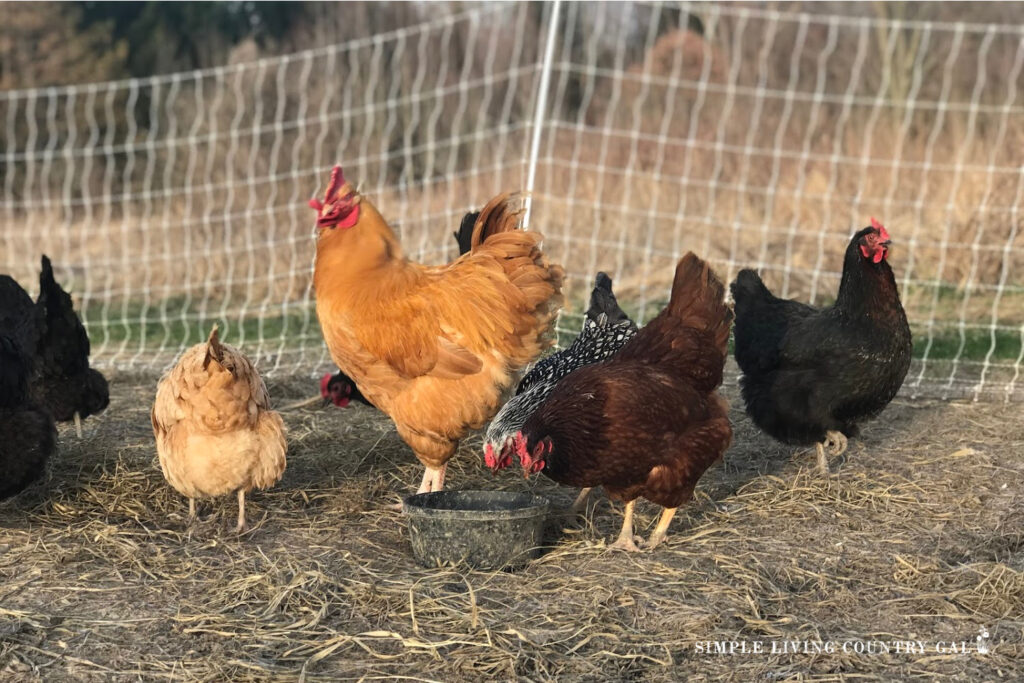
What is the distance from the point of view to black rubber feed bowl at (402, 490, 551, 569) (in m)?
3.98

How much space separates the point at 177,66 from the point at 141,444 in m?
19.0

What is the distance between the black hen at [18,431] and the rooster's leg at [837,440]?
3568mm

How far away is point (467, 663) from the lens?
10.8 feet

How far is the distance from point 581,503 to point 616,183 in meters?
6.99

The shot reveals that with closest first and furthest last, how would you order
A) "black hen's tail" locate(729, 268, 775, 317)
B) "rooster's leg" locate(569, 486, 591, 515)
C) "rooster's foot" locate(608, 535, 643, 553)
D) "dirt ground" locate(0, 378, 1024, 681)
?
"dirt ground" locate(0, 378, 1024, 681), "rooster's foot" locate(608, 535, 643, 553), "rooster's leg" locate(569, 486, 591, 515), "black hen's tail" locate(729, 268, 775, 317)

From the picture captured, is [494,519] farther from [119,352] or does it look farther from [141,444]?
[119,352]

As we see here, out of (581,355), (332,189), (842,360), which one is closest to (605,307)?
(581,355)

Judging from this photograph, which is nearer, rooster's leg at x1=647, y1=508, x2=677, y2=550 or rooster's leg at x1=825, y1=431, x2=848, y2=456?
rooster's leg at x1=647, y1=508, x2=677, y2=550

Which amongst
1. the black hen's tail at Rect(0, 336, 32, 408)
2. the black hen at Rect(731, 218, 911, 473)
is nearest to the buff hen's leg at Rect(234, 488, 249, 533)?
the black hen's tail at Rect(0, 336, 32, 408)

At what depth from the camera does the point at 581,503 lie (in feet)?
15.6

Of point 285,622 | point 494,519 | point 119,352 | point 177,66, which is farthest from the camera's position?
point 177,66

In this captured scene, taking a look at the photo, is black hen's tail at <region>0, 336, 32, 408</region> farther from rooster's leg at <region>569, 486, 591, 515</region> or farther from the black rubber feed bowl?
rooster's leg at <region>569, 486, 591, 515</region>

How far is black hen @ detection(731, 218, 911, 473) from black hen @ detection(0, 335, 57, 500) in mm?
3288

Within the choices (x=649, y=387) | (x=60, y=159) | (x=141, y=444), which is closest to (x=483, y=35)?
(x=60, y=159)
